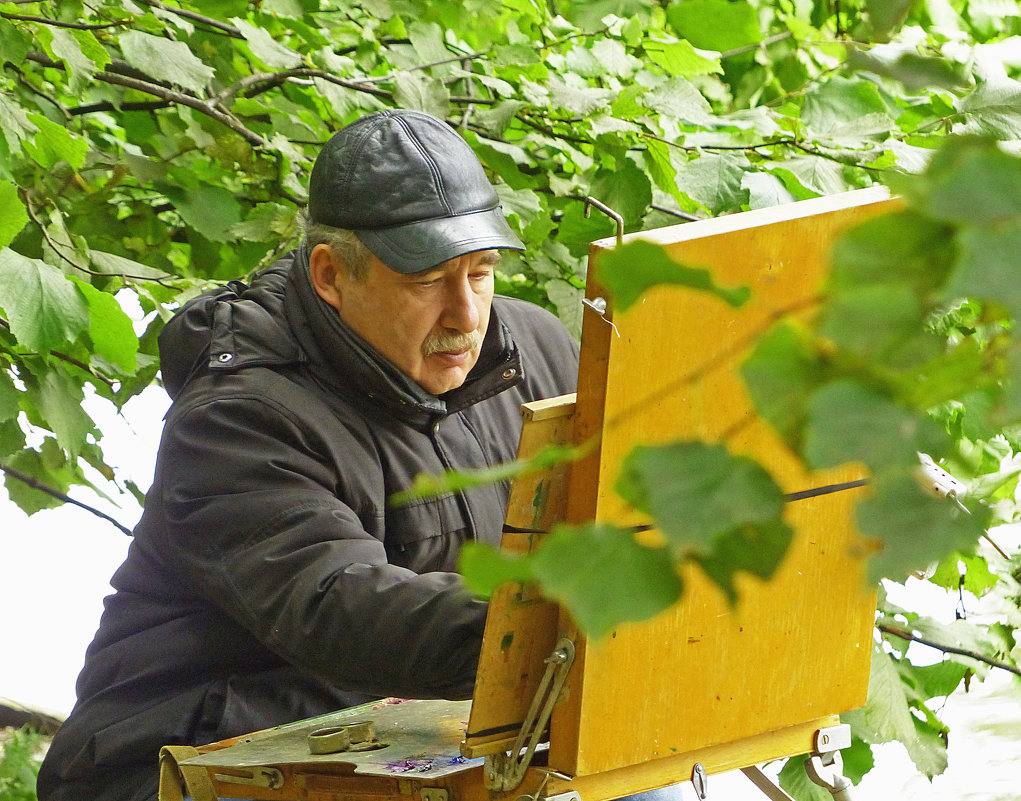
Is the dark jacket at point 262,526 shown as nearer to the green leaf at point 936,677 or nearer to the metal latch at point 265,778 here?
the metal latch at point 265,778

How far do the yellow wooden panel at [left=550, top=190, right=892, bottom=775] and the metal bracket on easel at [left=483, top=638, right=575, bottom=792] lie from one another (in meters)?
0.02

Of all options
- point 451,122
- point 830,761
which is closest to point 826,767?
point 830,761

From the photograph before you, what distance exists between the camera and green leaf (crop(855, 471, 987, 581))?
361 millimetres

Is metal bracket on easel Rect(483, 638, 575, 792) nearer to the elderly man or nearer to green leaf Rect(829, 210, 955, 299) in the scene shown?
the elderly man

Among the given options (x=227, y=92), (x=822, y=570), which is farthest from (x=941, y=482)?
(x=227, y=92)

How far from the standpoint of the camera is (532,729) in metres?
1.19

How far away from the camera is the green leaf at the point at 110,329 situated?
1552 mm

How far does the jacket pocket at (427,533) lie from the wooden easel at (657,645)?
0.33 m

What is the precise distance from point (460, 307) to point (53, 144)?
693mm

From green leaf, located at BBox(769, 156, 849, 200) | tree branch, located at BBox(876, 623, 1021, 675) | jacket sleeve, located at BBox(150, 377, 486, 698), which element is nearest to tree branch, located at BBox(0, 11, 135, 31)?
jacket sleeve, located at BBox(150, 377, 486, 698)

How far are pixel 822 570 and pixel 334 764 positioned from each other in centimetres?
55

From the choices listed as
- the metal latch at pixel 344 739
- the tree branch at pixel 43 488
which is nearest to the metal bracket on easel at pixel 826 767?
the metal latch at pixel 344 739

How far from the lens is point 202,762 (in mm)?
1356

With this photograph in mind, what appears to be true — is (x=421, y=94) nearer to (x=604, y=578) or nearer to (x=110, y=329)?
(x=110, y=329)
